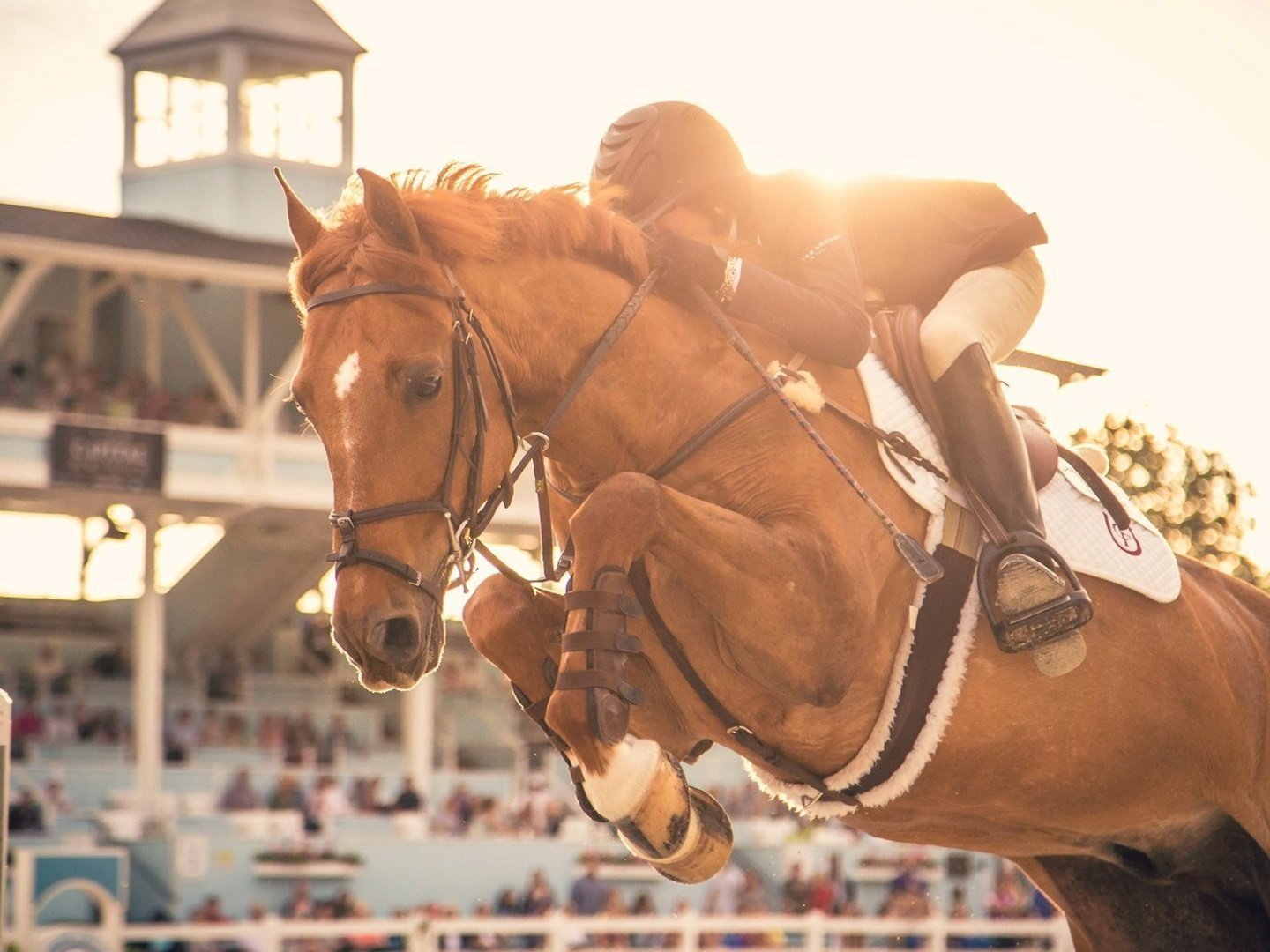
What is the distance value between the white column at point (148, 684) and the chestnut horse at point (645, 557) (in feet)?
48.5

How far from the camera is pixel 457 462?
4.35m

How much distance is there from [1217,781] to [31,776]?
579 inches

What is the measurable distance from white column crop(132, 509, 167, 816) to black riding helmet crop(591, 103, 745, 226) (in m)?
14.9

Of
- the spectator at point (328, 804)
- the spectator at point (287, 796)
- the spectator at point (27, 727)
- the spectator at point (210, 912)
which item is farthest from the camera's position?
the spectator at point (27, 727)

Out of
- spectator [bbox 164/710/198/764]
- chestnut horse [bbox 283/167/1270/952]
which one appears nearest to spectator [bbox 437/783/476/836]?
spectator [bbox 164/710/198/764]

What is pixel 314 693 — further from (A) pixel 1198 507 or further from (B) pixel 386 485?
(B) pixel 386 485

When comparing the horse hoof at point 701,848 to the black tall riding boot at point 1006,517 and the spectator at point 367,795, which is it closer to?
the black tall riding boot at point 1006,517

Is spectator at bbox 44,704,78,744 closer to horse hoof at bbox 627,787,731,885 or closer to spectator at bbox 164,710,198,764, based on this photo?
spectator at bbox 164,710,198,764

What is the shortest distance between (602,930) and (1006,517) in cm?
975

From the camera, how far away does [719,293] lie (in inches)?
193

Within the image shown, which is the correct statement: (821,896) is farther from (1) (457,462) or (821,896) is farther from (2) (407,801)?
(1) (457,462)

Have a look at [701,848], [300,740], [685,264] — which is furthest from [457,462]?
[300,740]

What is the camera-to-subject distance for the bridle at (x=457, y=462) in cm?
421

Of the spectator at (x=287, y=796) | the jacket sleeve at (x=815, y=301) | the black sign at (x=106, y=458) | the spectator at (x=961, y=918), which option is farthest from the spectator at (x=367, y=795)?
the jacket sleeve at (x=815, y=301)
